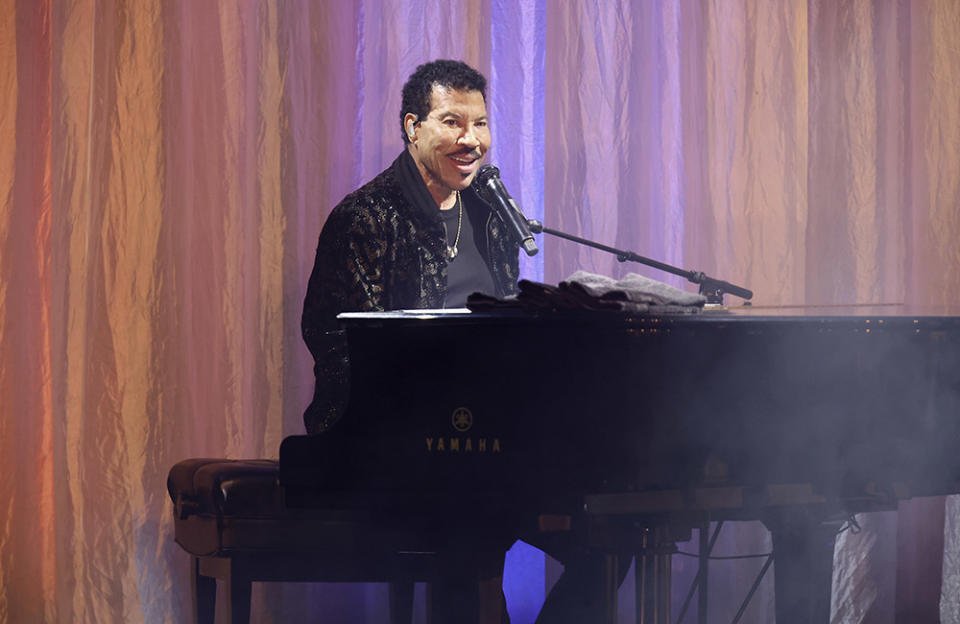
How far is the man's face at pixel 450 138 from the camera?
2.06m

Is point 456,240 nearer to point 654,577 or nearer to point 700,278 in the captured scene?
point 700,278

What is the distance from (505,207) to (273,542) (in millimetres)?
840

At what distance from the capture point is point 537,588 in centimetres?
245

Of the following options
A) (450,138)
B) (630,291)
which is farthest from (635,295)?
(450,138)

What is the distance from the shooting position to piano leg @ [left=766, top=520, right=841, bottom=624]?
145 centimetres

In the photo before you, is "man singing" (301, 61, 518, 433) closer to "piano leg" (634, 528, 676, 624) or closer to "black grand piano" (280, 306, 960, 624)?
"black grand piano" (280, 306, 960, 624)

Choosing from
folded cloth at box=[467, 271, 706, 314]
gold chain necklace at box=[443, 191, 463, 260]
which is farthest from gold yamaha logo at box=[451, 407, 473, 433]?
gold chain necklace at box=[443, 191, 463, 260]

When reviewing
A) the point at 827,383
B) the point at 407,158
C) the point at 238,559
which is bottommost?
the point at 238,559

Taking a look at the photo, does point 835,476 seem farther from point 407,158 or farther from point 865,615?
point 865,615

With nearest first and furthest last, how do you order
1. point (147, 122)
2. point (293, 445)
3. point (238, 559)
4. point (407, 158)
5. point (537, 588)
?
point (293, 445) < point (238, 559) < point (407, 158) < point (147, 122) < point (537, 588)

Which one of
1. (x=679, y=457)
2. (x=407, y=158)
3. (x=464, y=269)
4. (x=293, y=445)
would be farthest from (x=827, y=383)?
(x=407, y=158)

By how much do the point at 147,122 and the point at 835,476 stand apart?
1.86 metres

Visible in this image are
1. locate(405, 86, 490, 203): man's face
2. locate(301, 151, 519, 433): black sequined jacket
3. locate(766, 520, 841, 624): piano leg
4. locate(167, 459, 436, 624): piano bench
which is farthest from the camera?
locate(405, 86, 490, 203): man's face

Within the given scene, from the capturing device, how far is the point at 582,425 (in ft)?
4.14
